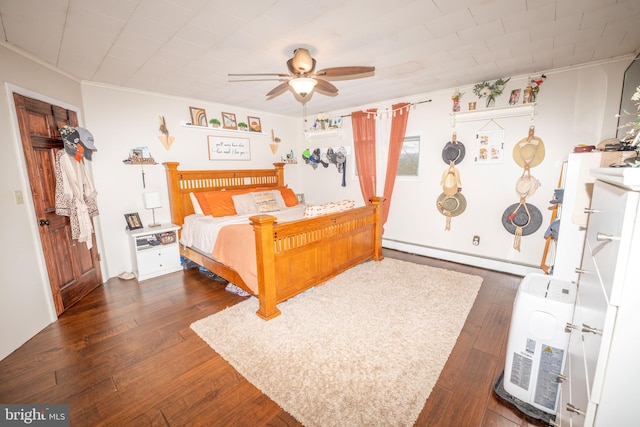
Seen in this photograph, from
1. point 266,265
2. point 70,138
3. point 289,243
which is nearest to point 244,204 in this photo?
point 289,243

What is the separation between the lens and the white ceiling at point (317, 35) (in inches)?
71.3

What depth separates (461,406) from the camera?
1612mm

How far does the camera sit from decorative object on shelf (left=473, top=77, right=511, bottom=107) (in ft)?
10.9

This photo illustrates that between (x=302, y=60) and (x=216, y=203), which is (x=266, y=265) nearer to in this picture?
(x=302, y=60)

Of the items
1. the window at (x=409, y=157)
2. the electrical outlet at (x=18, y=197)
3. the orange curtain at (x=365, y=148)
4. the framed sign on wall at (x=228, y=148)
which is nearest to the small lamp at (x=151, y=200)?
the framed sign on wall at (x=228, y=148)

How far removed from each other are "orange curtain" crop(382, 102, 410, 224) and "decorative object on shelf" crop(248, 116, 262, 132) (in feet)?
8.18

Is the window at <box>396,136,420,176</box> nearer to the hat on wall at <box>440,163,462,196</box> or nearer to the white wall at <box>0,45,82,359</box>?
the hat on wall at <box>440,163,462,196</box>

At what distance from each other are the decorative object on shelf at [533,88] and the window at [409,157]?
1411 millimetres

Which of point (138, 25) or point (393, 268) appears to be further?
point (393, 268)

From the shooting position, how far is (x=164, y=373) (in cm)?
188

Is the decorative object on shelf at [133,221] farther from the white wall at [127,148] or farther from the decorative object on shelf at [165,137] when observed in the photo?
the decorative object on shelf at [165,137]

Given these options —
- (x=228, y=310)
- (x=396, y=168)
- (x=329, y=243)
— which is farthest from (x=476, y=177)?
(x=228, y=310)

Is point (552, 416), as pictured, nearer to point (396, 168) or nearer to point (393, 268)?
point (393, 268)

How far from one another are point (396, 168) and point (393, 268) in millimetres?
1715
